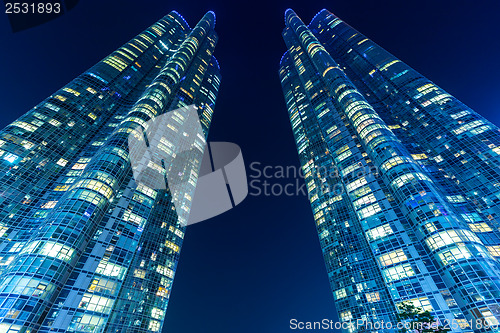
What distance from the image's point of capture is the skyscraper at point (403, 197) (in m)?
54.1

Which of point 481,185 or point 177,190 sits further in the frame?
point 177,190

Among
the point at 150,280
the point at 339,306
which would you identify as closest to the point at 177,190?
the point at 150,280

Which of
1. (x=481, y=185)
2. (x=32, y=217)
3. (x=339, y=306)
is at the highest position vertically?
(x=481, y=185)

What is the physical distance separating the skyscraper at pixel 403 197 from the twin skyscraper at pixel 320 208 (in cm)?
33

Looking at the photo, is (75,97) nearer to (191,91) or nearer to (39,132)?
(39,132)

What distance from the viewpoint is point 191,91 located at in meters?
130

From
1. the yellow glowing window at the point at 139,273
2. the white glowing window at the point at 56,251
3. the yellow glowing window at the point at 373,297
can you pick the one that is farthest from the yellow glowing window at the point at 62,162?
the yellow glowing window at the point at 373,297

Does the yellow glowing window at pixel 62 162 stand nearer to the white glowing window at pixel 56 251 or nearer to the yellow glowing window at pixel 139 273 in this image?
the white glowing window at pixel 56 251

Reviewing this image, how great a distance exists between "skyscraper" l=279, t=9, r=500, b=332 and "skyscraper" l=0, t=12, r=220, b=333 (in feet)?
180

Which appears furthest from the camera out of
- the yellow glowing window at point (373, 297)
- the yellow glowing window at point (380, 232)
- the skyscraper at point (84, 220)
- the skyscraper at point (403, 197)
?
the yellow glowing window at point (380, 232)

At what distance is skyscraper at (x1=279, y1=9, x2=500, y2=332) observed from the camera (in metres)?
54.1

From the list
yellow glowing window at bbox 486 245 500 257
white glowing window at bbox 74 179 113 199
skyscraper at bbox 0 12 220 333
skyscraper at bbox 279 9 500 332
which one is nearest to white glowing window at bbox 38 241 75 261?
skyscraper at bbox 0 12 220 333

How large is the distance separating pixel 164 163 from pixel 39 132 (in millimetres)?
36587

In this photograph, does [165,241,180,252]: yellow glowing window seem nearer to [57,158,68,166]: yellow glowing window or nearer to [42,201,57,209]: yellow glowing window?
[42,201,57,209]: yellow glowing window
